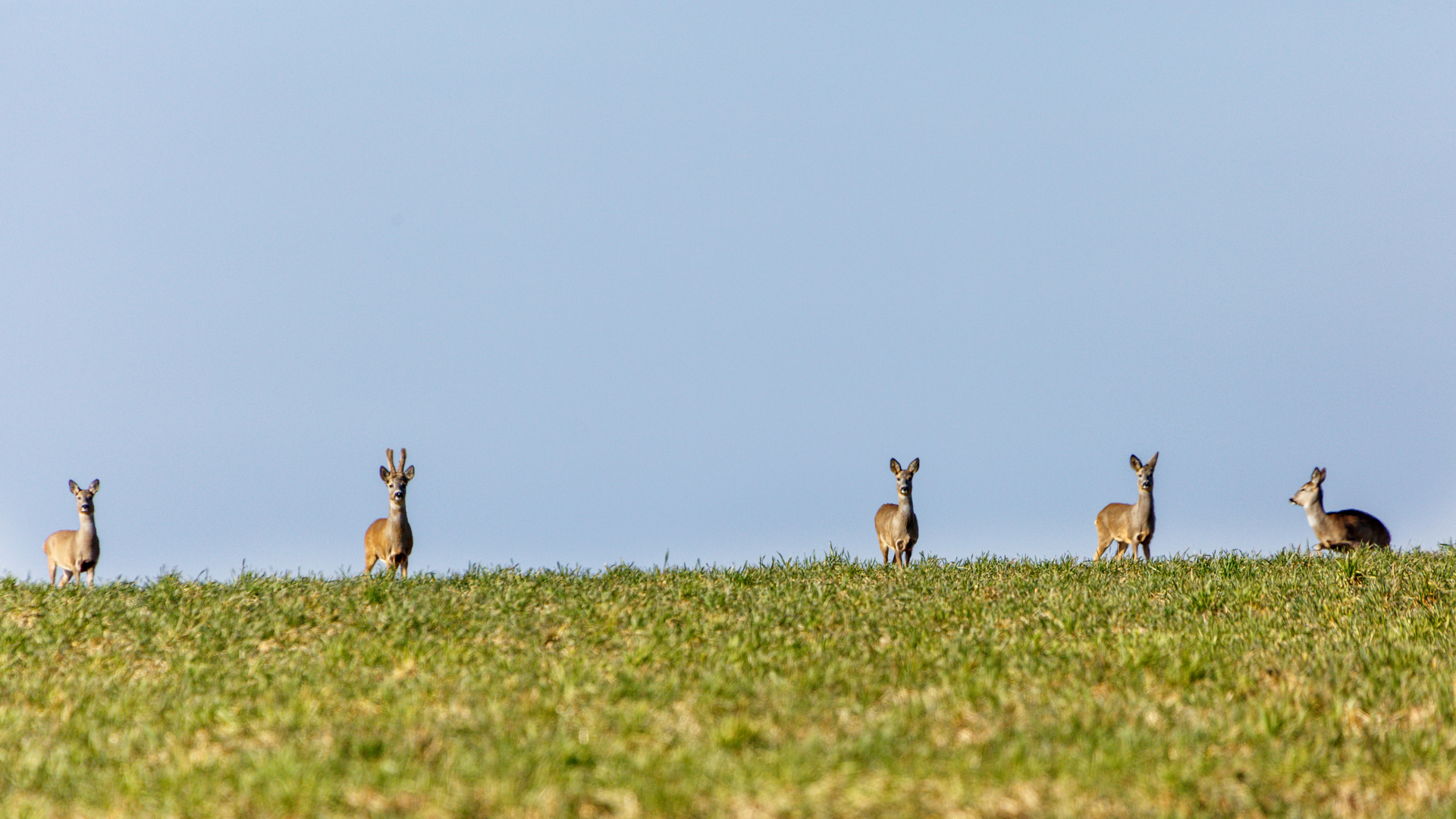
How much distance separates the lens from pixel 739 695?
31.9ft

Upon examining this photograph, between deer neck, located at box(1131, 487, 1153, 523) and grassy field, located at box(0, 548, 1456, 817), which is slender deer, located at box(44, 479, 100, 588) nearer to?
grassy field, located at box(0, 548, 1456, 817)

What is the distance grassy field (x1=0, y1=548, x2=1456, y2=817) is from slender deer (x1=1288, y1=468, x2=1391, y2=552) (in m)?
5.17

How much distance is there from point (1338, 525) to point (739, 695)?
15.3 meters

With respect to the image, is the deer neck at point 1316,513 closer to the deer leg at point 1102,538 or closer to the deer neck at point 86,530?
the deer leg at point 1102,538

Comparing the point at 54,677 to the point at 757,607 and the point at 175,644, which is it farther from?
the point at 757,607

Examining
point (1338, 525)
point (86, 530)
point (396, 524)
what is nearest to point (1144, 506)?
point (1338, 525)

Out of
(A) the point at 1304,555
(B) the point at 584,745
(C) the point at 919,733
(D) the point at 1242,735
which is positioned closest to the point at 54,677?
(B) the point at 584,745

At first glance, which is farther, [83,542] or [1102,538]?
[1102,538]

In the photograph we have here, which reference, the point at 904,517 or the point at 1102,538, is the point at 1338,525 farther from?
the point at 904,517

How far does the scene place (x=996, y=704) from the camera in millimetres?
9586

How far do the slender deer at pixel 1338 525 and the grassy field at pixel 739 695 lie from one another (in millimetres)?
5171

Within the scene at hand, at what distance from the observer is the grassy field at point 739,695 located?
25.6ft

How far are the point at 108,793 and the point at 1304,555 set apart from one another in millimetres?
15113

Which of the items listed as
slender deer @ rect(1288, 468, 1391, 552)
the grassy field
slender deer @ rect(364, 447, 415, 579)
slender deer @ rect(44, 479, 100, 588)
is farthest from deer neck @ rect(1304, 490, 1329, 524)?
slender deer @ rect(44, 479, 100, 588)
